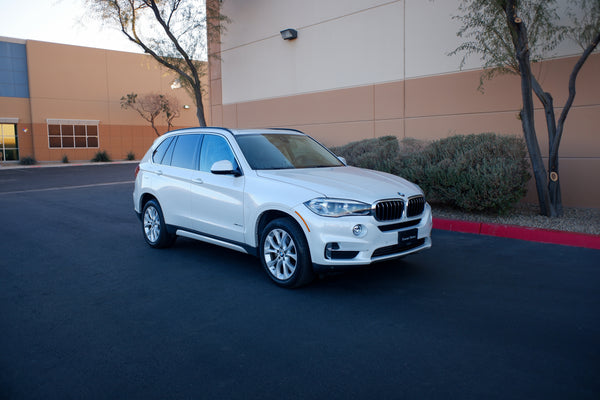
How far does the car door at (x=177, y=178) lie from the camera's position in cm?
681

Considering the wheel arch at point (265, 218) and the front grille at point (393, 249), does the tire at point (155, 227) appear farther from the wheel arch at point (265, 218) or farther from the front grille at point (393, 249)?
the front grille at point (393, 249)

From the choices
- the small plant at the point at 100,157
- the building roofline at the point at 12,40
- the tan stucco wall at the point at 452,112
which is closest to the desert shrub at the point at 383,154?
the tan stucco wall at the point at 452,112

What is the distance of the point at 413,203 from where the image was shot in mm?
5598

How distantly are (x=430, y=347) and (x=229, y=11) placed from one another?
17166mm

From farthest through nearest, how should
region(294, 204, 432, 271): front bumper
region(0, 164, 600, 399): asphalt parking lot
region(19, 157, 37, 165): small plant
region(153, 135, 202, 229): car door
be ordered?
region(19, 157, 37, 165): small plant
region(153, 135, 202, 229): car door
region(294, 204, 432, 271): front bumper
region(0, 164, 600, 399): asphalt parking lot

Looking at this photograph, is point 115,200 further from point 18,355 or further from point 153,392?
point 153,392

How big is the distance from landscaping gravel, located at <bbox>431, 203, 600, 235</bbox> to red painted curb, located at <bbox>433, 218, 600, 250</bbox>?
291 mm

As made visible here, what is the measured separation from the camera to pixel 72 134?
37875 mm

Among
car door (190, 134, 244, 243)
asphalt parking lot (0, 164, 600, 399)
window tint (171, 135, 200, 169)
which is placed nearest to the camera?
asphalt parking lot (0, 164, 600, 399)

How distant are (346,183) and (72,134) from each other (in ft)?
123

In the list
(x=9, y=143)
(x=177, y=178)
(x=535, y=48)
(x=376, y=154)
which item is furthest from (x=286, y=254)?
(x=9, y=143)

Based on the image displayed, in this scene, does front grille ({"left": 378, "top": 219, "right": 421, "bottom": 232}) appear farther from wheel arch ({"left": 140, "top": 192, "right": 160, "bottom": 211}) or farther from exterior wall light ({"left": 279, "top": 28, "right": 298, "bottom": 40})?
exterior wall light ({"left": 279, "top": 28, "right": 298, "bottom": 40})

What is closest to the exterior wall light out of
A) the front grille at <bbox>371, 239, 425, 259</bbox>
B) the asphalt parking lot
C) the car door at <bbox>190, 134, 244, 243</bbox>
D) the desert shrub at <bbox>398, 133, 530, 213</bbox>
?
the desert shrub at <bbox>398, 133, 530, 213</bbox>

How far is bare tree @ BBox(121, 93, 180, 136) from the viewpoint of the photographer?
3972 cm
